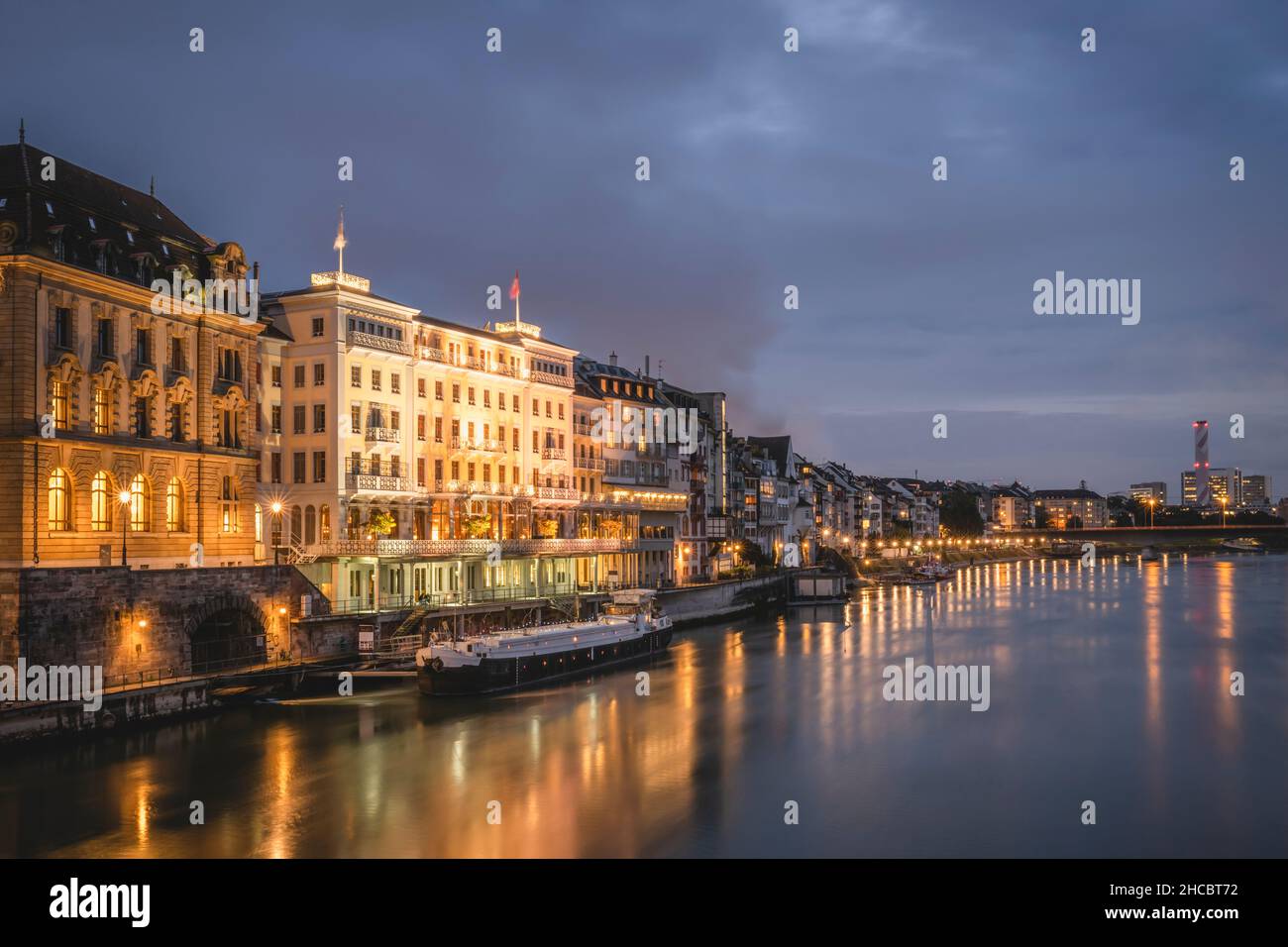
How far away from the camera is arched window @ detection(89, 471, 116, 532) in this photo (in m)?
41.9

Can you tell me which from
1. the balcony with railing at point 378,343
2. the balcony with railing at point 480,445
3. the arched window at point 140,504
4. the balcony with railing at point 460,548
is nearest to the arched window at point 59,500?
the arched window at point 140,504

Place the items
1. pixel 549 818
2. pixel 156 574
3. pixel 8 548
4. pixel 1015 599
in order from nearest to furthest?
pixel 549 818
pixel 8 548
pixel 156 574
pixel 1015 599

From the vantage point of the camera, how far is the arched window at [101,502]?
41.9 meters

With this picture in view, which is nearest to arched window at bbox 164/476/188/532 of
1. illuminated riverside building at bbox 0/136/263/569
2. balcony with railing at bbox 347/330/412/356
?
illuminated riverside building at bbox 0/136/263/569

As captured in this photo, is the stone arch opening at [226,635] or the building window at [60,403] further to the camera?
the stone arch opening at [226,635]

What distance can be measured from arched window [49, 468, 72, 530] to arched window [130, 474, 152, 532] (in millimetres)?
3177

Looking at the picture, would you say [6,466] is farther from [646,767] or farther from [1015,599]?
[1015,599]

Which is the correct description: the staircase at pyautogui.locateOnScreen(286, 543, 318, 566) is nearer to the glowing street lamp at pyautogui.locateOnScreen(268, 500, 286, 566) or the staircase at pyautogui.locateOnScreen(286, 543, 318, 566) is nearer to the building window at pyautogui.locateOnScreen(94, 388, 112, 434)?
the glowing street lamp at pyautogui.locateOnScreen(268, 500, 286, 566)

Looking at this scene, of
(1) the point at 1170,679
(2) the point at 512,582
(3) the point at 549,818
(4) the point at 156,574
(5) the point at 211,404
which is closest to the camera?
(3) the point at 549,818

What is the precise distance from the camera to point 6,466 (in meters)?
39.0

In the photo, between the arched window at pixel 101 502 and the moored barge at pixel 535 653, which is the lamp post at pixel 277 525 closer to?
the moored barge at pixel 535 653

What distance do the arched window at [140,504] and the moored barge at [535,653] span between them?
42.5 ft
